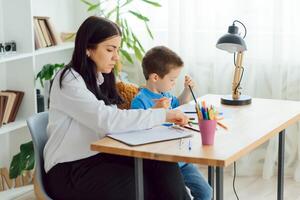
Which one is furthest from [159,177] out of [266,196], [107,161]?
[266,196]

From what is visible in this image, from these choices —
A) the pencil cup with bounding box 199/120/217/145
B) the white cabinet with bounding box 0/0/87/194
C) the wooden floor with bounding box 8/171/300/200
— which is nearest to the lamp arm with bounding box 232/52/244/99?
the pencil cup with bounding box 199/120/217/145

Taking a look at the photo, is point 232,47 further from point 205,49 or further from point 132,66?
point 132,66

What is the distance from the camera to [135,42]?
4.27 m

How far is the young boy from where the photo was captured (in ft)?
9.55

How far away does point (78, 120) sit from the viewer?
8.69 feet

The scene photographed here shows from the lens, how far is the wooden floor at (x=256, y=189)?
158 inches

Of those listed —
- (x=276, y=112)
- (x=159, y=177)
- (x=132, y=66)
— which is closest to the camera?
(x=159, y=177)

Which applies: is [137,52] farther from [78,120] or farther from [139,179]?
[139,179]

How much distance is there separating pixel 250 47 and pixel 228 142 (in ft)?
6.09

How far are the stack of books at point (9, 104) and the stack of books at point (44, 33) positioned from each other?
1.07ft

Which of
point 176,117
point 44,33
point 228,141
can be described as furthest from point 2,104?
point 228,141

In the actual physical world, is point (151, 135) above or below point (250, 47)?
below

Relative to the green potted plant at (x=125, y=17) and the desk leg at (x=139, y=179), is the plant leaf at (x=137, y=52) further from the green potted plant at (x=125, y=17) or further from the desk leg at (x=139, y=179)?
the desk leg at (x=139, y=179)

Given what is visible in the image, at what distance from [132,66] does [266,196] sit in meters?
1.31
